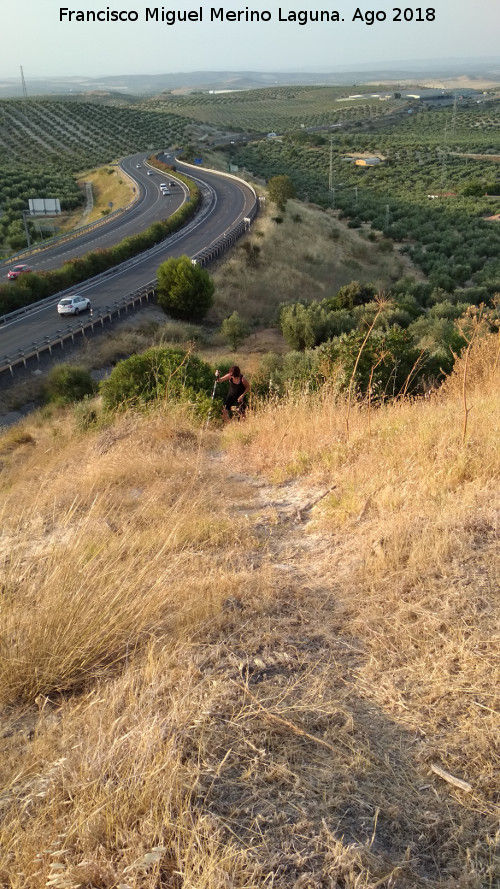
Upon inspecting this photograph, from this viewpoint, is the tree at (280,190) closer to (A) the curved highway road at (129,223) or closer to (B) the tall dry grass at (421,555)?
(A) the curved highway road at (129,223)

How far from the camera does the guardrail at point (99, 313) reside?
2481 cm

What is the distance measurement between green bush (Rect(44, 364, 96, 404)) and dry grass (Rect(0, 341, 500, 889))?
17744mm

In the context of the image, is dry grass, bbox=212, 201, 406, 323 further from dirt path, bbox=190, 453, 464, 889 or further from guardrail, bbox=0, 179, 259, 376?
dirt path, bbox=190, 453, 464, 889

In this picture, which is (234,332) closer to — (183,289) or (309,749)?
(183,289)

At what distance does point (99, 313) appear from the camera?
29984 millimetres

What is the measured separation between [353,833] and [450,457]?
3.53 m

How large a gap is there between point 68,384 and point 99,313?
824 centimetres

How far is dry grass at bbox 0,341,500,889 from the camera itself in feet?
6.98

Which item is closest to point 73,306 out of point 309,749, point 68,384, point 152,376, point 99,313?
point 99,313

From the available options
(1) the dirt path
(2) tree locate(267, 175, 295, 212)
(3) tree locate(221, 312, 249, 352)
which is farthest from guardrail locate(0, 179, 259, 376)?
(1) the dirt path

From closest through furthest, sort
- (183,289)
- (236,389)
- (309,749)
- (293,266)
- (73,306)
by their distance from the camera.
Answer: (309,749) < (236,389) < (73,306) < (183,289) < (293,266)

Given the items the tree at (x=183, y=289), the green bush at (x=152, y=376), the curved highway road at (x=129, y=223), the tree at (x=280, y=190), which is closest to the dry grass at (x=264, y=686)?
the green bush at (x=152, y=376)

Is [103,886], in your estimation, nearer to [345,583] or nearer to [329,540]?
[345,583]

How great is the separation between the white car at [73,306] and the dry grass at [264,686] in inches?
1038
